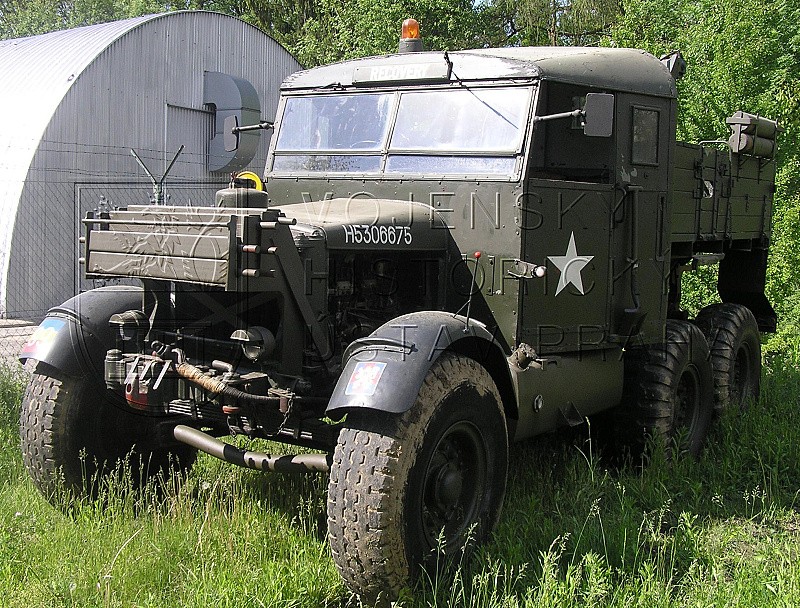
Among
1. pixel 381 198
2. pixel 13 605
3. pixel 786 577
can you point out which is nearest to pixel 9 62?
pixel 381 198

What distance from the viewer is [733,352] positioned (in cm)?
723

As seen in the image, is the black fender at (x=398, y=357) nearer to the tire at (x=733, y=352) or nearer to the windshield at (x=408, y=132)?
the windshield at (x=408, y=132)

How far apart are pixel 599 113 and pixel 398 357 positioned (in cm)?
172

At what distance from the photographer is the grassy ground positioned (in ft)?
13.2

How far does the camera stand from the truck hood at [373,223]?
455cm

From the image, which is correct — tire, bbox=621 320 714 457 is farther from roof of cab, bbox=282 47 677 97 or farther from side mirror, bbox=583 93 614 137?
side mirror, bbox=583 93 614 137

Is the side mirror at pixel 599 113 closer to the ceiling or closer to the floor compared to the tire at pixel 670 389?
closer to the ceiling

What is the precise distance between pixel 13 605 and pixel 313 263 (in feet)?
6.23

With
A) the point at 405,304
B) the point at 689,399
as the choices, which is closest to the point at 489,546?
the point at 405,304

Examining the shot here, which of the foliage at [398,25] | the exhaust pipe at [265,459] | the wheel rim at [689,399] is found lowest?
the wheel rim at [689,399]

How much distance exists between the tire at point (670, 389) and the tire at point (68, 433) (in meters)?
2.97

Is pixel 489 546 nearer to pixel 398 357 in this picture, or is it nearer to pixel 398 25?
pixel 398 357

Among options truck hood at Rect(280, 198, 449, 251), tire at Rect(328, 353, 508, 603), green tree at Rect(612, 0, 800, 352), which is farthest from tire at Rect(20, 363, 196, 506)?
green tree at Rect(612, 0, 800, 352)

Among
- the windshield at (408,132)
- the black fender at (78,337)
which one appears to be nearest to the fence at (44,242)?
the windshield at (408,132)
